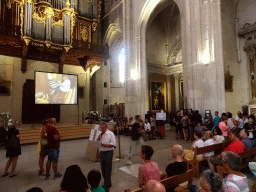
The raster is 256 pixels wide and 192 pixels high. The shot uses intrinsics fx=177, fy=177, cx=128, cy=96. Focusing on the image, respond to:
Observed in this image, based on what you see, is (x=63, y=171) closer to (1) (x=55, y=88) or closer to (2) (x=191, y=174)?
(2) (x=191, y=174)

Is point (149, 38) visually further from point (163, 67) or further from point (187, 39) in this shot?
point (187, 39)

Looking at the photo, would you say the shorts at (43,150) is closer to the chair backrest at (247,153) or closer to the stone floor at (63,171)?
the stone floor at (63,171)

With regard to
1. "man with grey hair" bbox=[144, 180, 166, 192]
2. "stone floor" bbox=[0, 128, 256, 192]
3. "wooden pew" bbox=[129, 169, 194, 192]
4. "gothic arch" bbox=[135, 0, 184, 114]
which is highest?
"gothic arch" bbox=[135, 0, 184, 114]

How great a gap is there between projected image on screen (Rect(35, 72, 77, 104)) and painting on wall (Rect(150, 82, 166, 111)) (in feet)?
23.8

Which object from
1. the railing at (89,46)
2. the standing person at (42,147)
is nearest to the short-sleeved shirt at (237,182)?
the standing person at (42,147)

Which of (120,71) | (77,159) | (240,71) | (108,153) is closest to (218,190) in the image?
(108,153)

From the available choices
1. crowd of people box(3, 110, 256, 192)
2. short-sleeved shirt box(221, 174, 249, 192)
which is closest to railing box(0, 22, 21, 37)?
crowd of people box(3, 110, 256, 192)

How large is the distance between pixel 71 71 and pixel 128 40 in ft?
19.1

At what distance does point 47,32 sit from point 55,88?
14.1ft

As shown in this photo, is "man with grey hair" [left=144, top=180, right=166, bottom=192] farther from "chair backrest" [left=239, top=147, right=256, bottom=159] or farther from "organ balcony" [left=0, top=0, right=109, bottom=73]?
"organ balcony" [left=0, top=0, right=109, bottom=73]

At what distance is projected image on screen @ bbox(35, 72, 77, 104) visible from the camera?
11.2m

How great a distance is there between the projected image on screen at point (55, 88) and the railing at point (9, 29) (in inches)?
131

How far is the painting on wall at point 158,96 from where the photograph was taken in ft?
54.5

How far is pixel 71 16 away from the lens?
14.6 meters
